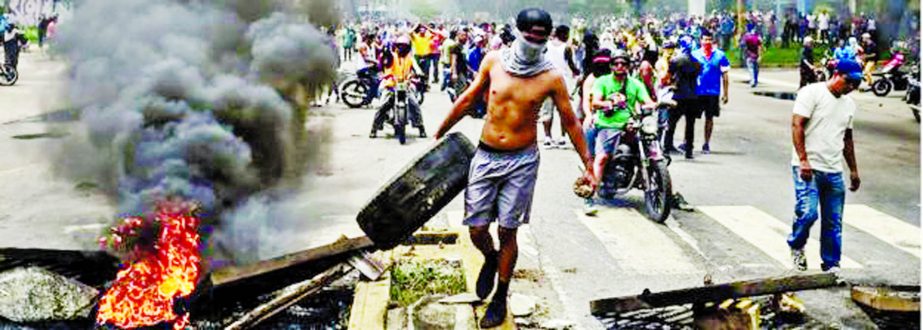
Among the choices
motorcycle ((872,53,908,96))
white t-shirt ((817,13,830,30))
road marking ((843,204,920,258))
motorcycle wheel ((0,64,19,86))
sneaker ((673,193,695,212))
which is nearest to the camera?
road marking ((843,204,920,258))

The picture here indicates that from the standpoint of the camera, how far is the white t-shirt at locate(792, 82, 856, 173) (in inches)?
255

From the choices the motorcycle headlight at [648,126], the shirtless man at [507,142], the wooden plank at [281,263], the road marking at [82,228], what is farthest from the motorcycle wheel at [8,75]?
the shirtless man at [507,142]

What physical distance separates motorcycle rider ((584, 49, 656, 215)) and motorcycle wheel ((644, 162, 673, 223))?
45 centimetres

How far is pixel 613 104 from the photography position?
899cm

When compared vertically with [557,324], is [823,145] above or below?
above

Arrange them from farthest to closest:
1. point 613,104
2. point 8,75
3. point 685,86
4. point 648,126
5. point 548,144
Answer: point 8,75
point 548,144
point 685,86
point 648,126
point 613,104

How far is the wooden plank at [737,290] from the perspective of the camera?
5020mm

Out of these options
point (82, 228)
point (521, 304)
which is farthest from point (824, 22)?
point (521, 304)

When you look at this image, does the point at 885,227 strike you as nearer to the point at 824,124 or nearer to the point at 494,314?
the point at 824,124

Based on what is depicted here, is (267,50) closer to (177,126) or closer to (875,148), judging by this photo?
(177,126)

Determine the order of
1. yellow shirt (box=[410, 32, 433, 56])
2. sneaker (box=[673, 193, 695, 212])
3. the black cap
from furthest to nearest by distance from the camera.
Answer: yellow shirt (box=[410, 32, 433, 56]) < sneaker (box=[673, 193, 695, 212]) < the black cap

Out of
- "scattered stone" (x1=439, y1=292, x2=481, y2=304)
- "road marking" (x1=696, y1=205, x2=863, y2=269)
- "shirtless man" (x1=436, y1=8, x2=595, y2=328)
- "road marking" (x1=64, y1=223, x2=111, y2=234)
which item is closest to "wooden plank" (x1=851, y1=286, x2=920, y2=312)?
"road marking" (x1=696, y1=205, x2=863, y2=269)

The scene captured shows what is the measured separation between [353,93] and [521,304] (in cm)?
1427

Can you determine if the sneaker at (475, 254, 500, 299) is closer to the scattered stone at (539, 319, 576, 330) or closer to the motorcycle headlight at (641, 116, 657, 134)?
the scattered stone at (539, 319, 576, 330)
